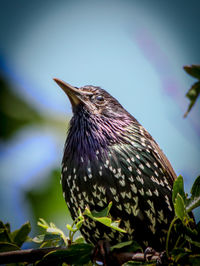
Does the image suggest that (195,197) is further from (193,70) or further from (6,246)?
(6,246)

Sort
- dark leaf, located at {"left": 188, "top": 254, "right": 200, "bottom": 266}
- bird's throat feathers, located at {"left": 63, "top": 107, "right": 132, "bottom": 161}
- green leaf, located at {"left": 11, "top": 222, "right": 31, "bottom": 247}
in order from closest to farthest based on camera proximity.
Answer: dark leaf, located at {"left": 188, "top": 254, "right": 200, "bottom": 266} < green leaf, located at {"left": 11, "top": 222, "right": 31, "bottom": 247} < bird's throat feathers, located at {"left": 63, "top": 107, "right": 132, "bottom": 161}

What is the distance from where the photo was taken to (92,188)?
9.55ft

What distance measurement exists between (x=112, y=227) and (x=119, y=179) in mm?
939

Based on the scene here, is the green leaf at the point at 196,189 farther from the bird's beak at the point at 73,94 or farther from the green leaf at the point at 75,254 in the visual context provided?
the bird's beak at the point at 73,94

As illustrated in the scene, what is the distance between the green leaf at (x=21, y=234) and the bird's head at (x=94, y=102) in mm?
1374

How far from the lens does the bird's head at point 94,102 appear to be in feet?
11.5

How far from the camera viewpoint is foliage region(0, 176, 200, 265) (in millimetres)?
1928

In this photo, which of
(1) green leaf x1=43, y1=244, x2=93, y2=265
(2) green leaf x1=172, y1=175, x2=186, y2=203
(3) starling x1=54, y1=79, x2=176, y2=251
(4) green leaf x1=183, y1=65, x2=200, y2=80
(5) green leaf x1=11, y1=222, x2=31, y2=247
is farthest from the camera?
(3) starling x1=54, y1=79, x2=176, y2=251

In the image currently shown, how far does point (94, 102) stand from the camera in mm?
3639

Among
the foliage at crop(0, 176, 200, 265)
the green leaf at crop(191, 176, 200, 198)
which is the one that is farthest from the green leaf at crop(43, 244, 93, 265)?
the green leaf at crop(191, 176, 200, 198)

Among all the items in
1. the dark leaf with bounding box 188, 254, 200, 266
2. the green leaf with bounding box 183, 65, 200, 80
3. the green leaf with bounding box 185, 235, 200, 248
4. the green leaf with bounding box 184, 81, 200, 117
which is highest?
the green leaf with bounding box 183, 65, 200, 80

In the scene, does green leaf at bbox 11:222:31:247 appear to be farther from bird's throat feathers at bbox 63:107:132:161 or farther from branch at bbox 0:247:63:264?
bird's throat feathers at bbox 63:107:132:161

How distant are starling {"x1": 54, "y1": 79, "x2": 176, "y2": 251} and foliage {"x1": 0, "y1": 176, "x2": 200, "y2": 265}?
50cm

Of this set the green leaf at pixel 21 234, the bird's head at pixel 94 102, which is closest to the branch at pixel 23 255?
the green leaf at pixel 21 234
